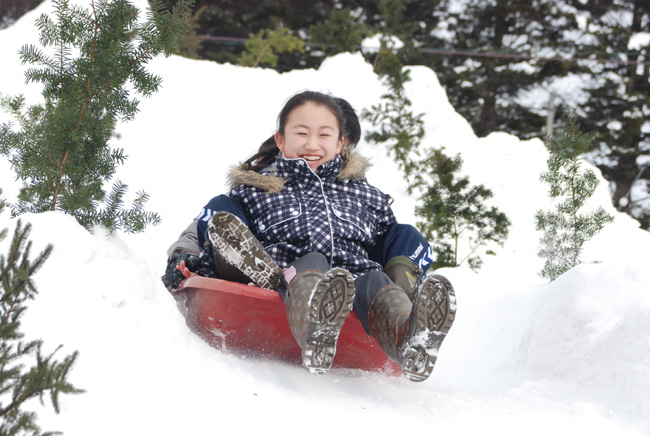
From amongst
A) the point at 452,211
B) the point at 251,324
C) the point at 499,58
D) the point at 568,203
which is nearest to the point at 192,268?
the point at 251,324

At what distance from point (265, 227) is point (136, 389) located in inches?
45.4

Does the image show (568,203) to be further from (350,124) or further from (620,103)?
(620,103)

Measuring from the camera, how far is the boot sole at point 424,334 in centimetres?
219

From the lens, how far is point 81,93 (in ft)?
7.31

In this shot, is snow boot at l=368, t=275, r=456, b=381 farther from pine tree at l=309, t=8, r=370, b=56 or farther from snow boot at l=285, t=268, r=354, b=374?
pine tree at l=309, t=8, r=370, b=56

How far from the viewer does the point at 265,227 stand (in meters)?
2.91

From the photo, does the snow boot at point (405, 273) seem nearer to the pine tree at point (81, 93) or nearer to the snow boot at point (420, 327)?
the snow boot at point (420, 327)

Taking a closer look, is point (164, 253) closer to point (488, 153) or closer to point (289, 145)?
point (289, 145)

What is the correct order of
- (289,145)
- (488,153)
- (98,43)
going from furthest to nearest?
(488,153)
(289,145)
(98,43)

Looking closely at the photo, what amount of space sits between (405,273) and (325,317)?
771mm

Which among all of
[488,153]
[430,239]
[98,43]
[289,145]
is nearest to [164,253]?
[430,239]

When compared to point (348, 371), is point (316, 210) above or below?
above

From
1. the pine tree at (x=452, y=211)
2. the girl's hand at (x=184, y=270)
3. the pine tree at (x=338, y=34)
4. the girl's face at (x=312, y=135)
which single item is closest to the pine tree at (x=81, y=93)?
the girl's hand at (x=184, y=270)

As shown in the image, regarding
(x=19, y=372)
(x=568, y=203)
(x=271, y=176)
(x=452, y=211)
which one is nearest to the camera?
(x=19, y=372)
